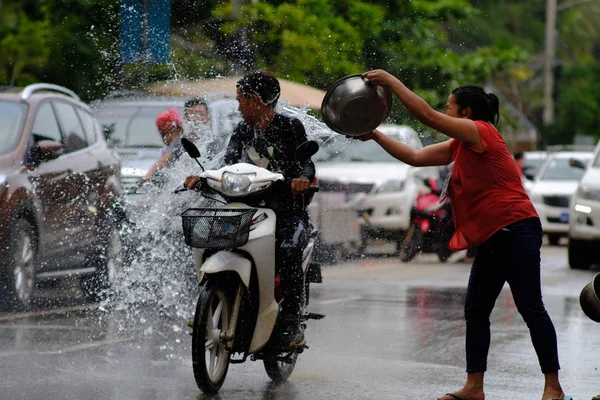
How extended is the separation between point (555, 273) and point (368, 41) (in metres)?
8.64

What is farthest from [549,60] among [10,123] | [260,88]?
[260,88]

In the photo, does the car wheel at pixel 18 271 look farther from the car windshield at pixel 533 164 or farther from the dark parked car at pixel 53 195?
the car windshield at pixel 533 164

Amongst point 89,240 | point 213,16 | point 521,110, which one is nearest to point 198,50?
point 213,16

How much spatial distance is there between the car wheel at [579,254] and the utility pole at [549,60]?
31116mm

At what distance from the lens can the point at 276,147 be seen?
26.6 ft

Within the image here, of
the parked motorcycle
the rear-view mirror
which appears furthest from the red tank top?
the parked motorcycle

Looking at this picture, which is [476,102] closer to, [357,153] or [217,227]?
[217,227]

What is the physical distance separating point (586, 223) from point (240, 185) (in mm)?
12199

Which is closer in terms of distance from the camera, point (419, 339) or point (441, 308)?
point (419, 339)

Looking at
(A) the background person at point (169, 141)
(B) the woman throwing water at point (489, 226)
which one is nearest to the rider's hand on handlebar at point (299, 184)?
(B) the woman throwing water at point (489, 226)

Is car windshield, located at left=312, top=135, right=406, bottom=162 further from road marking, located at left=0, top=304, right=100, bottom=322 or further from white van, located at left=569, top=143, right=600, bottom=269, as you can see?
road marking, located at left=0, top=304, right=100, bottom=322

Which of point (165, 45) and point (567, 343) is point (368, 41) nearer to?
point (165, 45)

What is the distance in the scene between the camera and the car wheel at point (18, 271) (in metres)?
11.7

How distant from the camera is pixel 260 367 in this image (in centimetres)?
875
